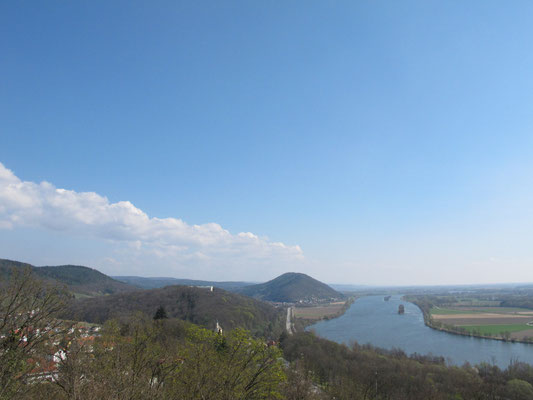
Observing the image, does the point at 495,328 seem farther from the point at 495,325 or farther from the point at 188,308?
the point at 188,308

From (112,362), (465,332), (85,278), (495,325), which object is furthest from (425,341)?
(85,278)

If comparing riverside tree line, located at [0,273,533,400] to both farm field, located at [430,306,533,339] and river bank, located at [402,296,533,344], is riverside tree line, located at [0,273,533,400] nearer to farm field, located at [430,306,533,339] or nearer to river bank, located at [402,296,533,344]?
river bank, located at [402,296,533,344]

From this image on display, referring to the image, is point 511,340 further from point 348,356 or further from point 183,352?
point 183,352

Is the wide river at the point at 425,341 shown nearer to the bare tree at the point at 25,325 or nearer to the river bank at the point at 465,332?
the river bank at the point at 465,332

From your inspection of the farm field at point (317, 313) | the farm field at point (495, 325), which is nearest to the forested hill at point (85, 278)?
the farm field at point (317, 313)

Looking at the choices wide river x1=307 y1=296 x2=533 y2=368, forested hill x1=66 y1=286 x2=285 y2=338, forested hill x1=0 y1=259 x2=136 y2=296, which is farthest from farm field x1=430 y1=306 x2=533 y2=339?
forested hill x1=0 y1=259 x2=136 y2=296

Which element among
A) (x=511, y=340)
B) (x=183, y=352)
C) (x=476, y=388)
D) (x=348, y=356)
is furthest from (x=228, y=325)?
(x=183, y=352)
